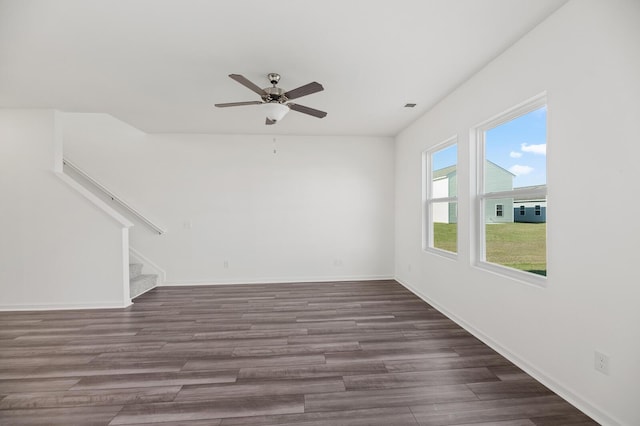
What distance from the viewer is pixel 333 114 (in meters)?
4.01

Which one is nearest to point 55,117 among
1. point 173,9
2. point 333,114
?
point 173,9

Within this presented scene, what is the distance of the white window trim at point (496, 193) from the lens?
2242mm

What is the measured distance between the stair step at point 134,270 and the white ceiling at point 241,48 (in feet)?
7.97

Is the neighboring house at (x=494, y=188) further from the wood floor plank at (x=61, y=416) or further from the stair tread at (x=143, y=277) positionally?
the stair tread at (x=143, y=277)

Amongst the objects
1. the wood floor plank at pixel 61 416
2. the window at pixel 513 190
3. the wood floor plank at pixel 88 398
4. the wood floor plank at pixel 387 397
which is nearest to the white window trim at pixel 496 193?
the window at pixel 513 190

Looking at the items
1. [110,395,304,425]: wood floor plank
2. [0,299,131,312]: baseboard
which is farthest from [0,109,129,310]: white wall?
[110,395,304,425]: wood floor plank

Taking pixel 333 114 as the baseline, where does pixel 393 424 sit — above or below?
below

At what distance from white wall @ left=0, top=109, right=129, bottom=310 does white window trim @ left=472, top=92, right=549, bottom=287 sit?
4450mm

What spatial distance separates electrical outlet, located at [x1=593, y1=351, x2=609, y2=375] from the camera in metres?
1.65

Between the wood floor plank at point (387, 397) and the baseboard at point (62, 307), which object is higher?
the baseboard at point (62, 307)

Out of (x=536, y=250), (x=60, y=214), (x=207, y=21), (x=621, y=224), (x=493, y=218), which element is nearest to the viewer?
(x=621, y=224)

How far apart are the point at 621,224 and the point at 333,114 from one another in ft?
10.5

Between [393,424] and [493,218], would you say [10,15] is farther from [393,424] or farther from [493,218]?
[493,218]

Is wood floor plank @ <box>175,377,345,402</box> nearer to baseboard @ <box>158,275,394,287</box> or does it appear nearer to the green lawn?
the green lawn
